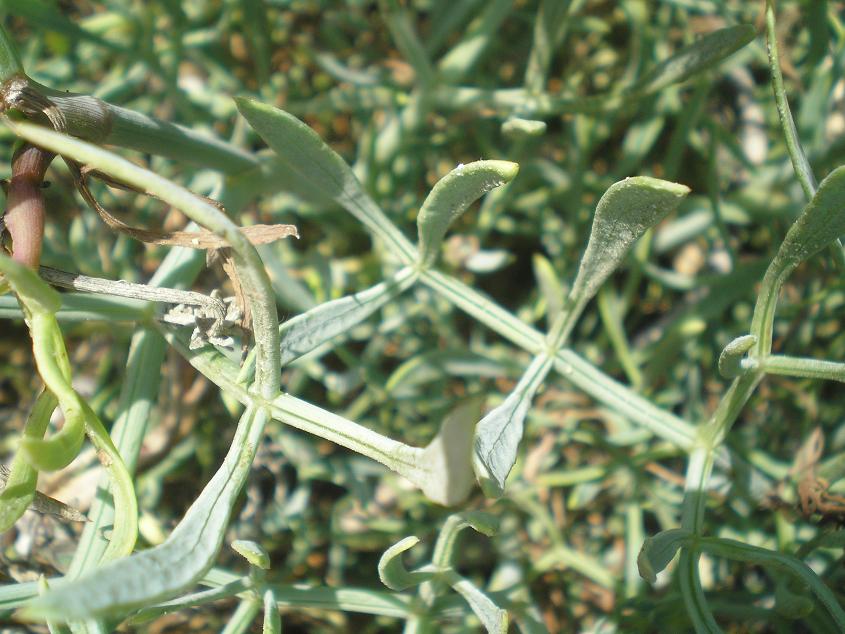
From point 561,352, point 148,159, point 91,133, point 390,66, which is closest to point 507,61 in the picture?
point 390,66

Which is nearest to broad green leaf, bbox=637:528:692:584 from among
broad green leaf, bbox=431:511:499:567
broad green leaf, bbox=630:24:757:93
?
broad green leaf, bbox=431:511:499:567

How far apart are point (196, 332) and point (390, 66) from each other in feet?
2.90

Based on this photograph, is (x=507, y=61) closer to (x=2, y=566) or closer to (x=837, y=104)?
(x=837, y=104)

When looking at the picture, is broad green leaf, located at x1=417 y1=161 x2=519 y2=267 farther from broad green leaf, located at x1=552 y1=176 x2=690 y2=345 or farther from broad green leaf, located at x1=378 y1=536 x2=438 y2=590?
broad green leaf, located at x1=378 y1=536 x2=438 y2=590

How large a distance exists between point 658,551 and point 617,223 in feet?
1.02

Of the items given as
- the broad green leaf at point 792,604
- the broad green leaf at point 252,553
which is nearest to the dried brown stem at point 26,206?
the broad green leaf at point 252,553

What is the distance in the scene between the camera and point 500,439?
664 millimetres

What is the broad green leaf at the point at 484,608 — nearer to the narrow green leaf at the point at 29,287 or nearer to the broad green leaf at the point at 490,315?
the broad green leaf at the point at 490,315

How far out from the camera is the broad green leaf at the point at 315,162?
0.69 metres

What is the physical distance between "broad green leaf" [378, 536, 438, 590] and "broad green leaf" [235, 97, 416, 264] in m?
0.32

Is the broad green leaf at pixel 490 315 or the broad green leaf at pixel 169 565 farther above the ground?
the broad green leaf at pixel 490 315

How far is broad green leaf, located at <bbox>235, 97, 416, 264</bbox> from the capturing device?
2.27 feet

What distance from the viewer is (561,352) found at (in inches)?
Answer: 33.4

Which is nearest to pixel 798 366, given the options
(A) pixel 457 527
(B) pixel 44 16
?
(A) pixel 457 527
